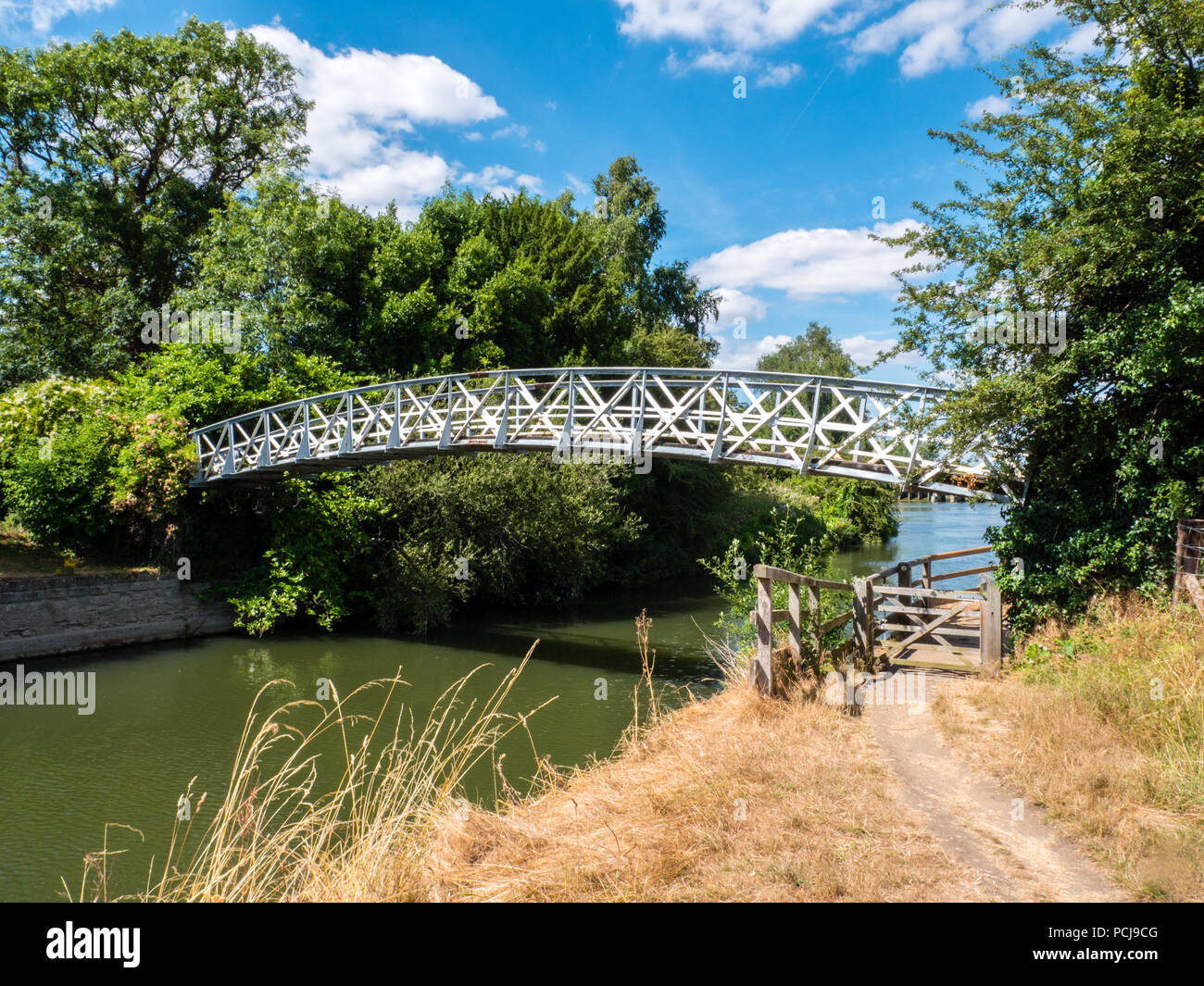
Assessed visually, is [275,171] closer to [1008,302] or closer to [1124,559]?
[1008,302]

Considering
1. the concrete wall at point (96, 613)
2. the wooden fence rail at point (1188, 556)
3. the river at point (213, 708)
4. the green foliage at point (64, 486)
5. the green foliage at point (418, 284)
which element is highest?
the green foliage at point (418, 284)

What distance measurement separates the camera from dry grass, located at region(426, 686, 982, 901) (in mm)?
4035

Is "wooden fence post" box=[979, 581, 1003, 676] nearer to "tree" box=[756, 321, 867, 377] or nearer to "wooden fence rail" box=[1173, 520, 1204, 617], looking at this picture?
"wooden fence rail" box=[1173, 520, 1204, 617]

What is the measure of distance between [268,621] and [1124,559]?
55.4 feet

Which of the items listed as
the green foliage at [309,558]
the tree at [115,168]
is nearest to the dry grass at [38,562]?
the green foliage at [309,558]

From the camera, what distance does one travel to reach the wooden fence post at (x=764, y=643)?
24.3ft

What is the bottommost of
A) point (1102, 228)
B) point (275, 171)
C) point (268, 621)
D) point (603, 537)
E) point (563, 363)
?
point (268, 621)

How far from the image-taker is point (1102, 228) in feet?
27.0

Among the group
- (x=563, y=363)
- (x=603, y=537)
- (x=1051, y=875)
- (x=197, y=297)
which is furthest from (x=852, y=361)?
(x=1051, y=875)

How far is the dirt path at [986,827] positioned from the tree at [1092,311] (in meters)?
3.52

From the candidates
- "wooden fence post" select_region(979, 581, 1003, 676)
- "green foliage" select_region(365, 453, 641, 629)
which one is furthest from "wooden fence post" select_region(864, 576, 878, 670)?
"green foliage" select_region(365, 453, 641, 629)

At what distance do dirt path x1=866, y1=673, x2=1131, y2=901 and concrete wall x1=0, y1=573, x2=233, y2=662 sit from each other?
1624 centimetres

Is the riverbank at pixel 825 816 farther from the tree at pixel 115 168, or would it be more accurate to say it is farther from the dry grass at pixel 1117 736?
the tree at pixel 115 168
